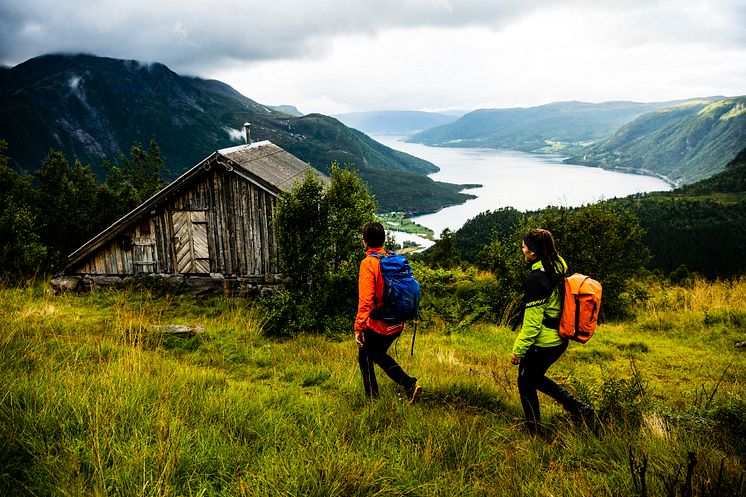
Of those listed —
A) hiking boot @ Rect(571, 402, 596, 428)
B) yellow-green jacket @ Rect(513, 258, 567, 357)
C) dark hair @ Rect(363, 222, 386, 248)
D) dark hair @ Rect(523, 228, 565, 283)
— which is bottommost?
hiking boot @ Rect(571, 402, 596, 428)

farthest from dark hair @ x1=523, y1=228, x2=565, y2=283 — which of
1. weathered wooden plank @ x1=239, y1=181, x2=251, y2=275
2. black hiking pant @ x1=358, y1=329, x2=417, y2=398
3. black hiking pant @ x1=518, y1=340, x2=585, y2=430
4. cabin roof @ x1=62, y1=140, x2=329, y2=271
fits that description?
weathered wooden plank @ x1=239, y1=181, x2=251, y2=275

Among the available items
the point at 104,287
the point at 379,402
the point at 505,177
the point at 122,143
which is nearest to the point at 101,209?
the point at 104,287

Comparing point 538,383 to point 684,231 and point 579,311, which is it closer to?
point 579,311

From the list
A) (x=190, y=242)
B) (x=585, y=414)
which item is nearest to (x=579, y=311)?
(x=585, y=414)

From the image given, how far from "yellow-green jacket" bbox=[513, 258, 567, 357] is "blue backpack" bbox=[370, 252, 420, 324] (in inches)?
44.8

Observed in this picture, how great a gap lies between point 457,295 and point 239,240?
769 centimetres

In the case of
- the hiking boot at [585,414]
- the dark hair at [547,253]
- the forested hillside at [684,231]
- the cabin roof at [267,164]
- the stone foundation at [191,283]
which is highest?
the cabin roof at [267,164]

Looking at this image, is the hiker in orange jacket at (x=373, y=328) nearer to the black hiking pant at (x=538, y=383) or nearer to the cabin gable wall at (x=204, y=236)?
the black hiking pant at (x=538, y=383)

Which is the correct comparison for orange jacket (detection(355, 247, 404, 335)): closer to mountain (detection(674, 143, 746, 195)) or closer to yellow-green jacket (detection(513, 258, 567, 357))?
yellow-green jacket (detection(513, 258, 567, 357))

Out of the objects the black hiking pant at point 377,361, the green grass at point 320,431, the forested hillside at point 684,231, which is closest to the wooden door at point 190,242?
the green grass at point 320,431

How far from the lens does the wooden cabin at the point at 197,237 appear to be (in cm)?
1373

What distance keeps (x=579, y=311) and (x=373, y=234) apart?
2234mm

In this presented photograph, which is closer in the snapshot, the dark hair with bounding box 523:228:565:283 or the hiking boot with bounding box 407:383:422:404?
the dark hair with bounding box 523:228:565:283

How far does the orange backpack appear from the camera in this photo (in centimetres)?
383
